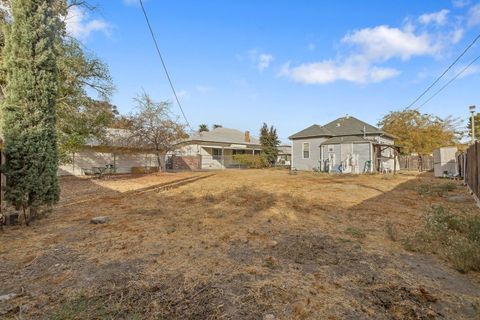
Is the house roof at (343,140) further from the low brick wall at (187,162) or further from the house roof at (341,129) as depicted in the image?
the low brick wall at (187,162)

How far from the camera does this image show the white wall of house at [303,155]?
24734 mm

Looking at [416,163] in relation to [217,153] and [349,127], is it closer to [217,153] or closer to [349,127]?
[349,127]

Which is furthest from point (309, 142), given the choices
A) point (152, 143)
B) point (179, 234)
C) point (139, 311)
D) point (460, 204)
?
point (139, 311)

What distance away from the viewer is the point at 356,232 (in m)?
4.80

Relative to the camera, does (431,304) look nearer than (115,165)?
Yes

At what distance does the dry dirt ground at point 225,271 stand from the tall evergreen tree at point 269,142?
2613cm

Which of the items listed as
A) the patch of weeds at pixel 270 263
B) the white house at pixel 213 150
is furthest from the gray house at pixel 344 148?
the patch of weeds at pixel 270 263

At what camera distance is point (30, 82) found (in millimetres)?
5102

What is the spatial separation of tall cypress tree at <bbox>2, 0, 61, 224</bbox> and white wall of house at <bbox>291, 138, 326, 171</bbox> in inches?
883

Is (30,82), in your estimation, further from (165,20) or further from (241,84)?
(241,84)

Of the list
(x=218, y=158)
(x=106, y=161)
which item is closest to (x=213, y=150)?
(x=218, y=158)

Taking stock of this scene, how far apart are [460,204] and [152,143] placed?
1804 centimetres

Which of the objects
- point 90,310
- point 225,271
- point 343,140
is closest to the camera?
point 90,310

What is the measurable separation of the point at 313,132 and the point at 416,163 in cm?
1247
